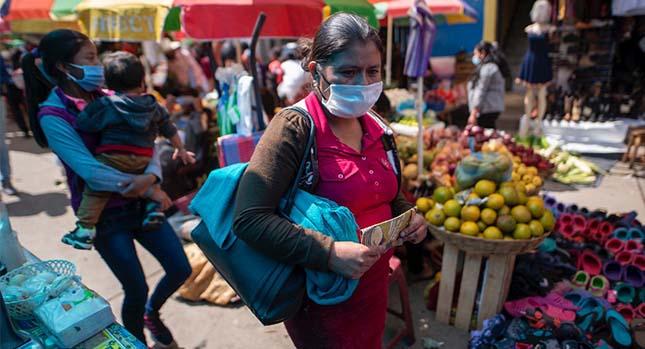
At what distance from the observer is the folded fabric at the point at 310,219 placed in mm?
1344

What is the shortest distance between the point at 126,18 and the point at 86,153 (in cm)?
320

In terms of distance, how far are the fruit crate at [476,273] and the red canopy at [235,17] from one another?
2241mm

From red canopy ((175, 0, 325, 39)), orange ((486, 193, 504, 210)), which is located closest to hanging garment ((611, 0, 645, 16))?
red canopy ((175, 0, 325, 39))

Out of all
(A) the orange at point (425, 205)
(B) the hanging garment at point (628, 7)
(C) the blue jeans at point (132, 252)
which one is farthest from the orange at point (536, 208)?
(B) the hanging garment at point (628, 7)

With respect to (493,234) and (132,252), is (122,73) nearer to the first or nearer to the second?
(132,252)

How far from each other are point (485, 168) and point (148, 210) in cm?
219

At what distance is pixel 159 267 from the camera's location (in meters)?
4.00

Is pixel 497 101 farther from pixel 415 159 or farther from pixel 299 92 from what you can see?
pixel 299 92

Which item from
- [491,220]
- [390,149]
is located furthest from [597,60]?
[390,149]

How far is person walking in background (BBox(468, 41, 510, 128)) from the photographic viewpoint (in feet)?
21.6

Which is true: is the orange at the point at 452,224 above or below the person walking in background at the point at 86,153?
below

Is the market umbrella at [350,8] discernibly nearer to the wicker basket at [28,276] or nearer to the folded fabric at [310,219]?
the folded fabric at [310,219]

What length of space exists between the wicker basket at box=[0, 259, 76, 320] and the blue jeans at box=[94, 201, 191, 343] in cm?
75

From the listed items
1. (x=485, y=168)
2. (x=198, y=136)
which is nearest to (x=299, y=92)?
(x=198, y=136)
